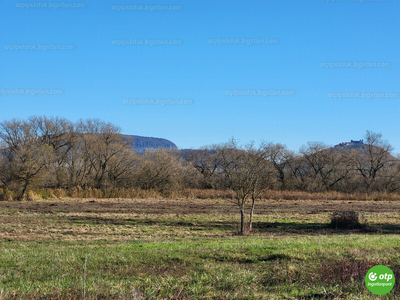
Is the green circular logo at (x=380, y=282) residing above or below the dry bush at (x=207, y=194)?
above

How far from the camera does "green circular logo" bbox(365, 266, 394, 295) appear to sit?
6.78 metres

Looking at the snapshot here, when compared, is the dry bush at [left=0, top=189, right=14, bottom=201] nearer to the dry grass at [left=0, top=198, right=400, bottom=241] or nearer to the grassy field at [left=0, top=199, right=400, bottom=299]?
the dry grass at [left=0, top=198, right=400, bottom=241]

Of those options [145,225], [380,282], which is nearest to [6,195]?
[145,225]

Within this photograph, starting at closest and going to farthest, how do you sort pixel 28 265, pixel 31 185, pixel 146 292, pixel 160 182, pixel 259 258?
pixel 146 292 < pixel 28 265 < pixel 259 258 < pixel 31 185 < pixel 160 182

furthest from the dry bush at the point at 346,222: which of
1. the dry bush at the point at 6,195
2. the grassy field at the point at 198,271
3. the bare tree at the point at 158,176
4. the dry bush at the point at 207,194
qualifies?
the bare tree at the point at 158,176

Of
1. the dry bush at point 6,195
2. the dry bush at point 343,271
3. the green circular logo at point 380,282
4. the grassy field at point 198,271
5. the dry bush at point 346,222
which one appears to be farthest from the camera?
the dry bush at point 6,195

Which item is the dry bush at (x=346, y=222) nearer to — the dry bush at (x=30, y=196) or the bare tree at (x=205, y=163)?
the dry bush at (x=30, y=196)

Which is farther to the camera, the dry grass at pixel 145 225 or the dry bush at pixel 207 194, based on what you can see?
the dry bush at pixel 207 194

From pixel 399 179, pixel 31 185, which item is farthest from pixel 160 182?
pixel 399 179

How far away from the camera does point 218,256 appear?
1037cm

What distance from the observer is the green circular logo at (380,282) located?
6.78 m

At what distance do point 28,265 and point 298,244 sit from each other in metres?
8.26

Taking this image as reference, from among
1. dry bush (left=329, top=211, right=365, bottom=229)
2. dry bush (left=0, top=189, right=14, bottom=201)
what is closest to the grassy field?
dry bush (left=329, top=211, right=365, bottom=229)

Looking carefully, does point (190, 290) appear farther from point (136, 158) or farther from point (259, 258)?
point (136, 158)
